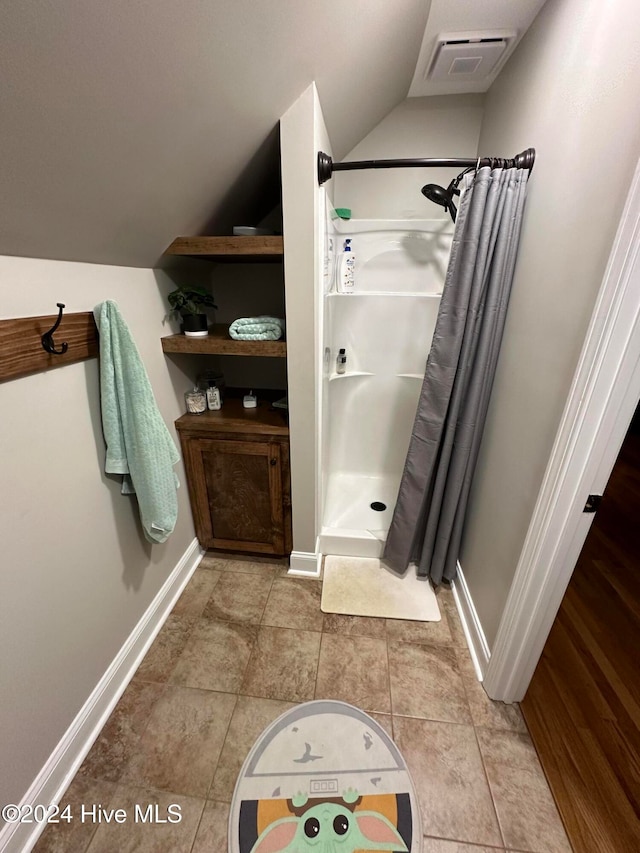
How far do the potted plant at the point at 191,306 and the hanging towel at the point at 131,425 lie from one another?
42 centimetres

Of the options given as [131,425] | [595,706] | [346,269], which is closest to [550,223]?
[346,269]

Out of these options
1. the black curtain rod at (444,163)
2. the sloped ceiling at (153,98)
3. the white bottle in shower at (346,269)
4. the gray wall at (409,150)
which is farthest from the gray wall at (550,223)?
the white bottle in shower at (346,269)

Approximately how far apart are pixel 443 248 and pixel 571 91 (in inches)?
35.3

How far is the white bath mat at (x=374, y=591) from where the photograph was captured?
1560 mm

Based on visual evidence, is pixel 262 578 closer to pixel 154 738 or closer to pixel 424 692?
pixel 154 738

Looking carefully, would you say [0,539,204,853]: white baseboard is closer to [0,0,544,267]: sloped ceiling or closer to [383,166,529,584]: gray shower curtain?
[383,166,529,584]: gray shower curtain

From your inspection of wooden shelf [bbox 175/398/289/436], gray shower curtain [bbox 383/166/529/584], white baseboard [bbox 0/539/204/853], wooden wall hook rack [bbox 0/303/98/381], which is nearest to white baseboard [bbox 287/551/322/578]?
gray shower curtain [bbox 383/166/529/584]

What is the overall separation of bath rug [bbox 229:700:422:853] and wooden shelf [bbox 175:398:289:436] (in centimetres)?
107

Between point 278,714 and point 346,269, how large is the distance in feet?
6.51

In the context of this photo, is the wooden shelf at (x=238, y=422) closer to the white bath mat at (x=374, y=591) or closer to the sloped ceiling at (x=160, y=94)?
the sloped ceiling at (x=160, y=94)

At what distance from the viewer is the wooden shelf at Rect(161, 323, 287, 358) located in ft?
4.45

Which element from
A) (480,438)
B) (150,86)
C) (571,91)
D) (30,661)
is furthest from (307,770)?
(571,91)

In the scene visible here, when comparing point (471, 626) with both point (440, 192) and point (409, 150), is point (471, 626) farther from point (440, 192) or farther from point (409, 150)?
point (409, 150)

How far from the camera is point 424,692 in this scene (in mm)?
1261
